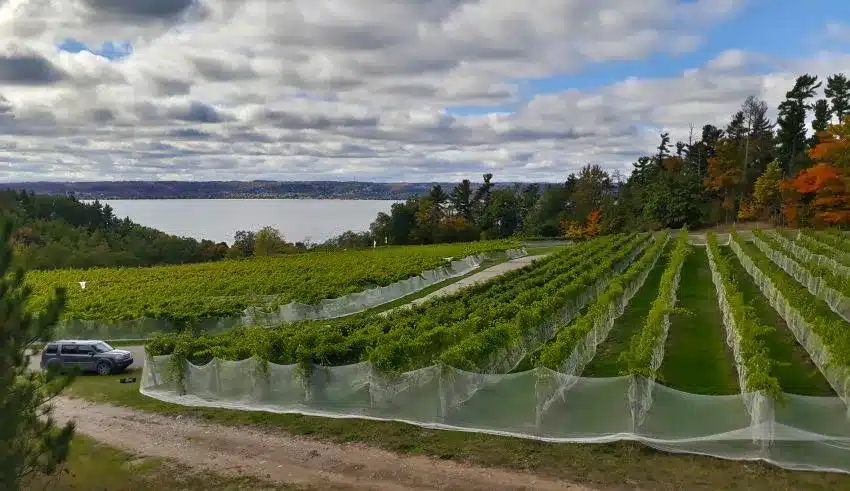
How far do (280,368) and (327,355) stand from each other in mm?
1317

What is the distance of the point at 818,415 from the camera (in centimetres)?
1152

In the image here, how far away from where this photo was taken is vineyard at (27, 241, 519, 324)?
99.4ft

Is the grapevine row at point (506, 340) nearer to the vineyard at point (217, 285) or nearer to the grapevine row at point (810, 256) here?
the vineyard at point (217, 285)

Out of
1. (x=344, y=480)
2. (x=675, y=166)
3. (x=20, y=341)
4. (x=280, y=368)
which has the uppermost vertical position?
(x=675, y=166)

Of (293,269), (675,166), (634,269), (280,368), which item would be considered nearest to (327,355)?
(280,368)

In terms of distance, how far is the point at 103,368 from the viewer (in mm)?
22578

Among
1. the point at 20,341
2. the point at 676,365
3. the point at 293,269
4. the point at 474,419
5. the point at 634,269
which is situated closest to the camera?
the point at 20,341

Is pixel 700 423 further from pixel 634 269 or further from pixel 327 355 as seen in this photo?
pixel 634 269

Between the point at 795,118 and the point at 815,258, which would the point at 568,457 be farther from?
the point at 795,118

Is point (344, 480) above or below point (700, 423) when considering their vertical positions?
below

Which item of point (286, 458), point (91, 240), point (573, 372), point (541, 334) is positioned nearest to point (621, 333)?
point (541, 334)

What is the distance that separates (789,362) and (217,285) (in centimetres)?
3588

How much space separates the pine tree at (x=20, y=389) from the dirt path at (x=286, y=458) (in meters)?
3.83

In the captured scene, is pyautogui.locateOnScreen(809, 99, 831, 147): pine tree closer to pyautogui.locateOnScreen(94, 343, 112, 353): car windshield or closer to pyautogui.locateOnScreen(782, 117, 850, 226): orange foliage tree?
pyautogui.locateOnScreen(782, 117, 850, 226): orange foliage tree
